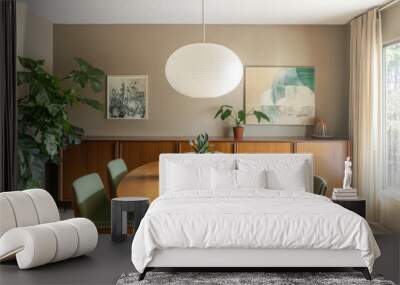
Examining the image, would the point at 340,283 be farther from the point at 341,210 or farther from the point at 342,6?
the point at 342,6

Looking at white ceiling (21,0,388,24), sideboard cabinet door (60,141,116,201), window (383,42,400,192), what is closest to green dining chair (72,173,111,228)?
white ceiling (21,0,388,24)

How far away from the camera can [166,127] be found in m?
9.39

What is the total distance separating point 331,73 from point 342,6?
1586mm

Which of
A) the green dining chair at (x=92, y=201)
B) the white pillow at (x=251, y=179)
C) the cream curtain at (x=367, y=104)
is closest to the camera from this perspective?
the green dining chair at (x=92, y=201)

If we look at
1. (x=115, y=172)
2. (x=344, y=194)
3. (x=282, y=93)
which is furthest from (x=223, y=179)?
(x=282, y=93)

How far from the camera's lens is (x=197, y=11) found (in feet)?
27.1

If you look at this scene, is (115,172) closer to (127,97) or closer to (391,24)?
(127,97)

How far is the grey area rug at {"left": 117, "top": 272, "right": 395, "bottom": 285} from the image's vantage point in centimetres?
447

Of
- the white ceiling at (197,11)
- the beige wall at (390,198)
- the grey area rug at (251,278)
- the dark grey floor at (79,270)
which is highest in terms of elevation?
the white ceiling at (197,11)

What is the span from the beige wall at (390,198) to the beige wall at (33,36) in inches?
164

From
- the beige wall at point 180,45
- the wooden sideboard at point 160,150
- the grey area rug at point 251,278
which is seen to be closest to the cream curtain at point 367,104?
the wooden sideboard at point 160,150

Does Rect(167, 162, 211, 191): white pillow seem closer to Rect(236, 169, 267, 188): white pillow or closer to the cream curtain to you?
Rect(236, 169, 267, 188): white pillow

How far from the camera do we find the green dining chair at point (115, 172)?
655cm

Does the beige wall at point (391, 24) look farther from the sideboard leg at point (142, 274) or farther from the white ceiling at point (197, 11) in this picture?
the sideboard leg at point (142, 274)
